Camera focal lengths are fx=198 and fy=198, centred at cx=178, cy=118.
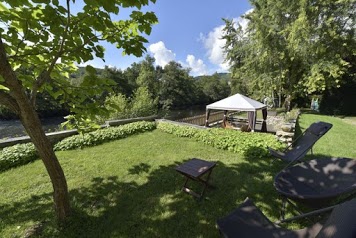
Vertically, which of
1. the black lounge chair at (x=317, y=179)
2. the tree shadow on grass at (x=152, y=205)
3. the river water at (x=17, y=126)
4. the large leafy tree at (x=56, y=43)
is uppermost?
the large leafy tree at (x=56, y=43)

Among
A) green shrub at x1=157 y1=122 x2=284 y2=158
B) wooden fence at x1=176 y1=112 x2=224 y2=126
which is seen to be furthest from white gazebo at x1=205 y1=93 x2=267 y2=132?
wooden fence at x1=176 y1=112 x2=224 y2=126

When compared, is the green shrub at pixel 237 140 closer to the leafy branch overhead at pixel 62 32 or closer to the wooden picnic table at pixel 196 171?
the wooden picnic table at pixel 196 171

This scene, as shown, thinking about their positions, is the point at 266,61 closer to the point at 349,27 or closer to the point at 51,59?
the point at 349,27

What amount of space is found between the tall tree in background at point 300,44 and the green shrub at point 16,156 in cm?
1710

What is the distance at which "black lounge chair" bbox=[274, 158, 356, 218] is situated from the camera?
9.89ft

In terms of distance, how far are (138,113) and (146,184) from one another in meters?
8.54

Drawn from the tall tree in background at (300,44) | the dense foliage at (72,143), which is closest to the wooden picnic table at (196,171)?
the dense foliage at (72,143)

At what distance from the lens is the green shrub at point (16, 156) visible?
565 cm

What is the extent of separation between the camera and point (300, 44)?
1497 centimetres

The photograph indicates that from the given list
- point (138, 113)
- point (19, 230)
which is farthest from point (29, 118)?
point (138, 113)

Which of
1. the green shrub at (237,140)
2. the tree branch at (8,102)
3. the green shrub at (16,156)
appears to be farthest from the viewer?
the green shrub at (237,140)

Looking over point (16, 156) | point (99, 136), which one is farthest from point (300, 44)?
point (16, 156)

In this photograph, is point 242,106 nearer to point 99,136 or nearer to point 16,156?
point 99,136

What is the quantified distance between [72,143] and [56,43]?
5.49 meters
